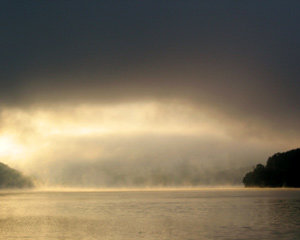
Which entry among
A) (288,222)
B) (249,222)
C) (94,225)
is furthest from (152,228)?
(288,222)

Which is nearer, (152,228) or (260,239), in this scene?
(260,239)

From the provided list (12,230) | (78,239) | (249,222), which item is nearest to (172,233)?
(78,239)

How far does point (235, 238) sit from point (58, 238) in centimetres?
2408

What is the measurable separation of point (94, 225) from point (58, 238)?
17222mm

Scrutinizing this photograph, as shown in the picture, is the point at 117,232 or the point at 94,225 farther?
the point at 94,225

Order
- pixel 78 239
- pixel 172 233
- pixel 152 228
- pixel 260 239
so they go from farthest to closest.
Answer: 1. pixel 152 228
2. pixel 172 233
3. pixel 78 239
4. pixel 260 239

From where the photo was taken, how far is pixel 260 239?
56875mm

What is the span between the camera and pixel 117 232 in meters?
69.4

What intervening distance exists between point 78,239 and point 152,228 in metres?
15.4

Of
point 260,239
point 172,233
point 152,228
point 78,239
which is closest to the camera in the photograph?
Answer: point 260,239

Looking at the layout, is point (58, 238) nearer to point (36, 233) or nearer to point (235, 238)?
point (36, 233)

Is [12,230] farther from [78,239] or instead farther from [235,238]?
[235,238]

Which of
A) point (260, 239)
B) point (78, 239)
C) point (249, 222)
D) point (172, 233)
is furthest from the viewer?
point (249, 222)

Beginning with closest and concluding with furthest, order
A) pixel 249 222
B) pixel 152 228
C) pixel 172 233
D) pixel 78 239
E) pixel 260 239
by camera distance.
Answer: pixel 260 239 < pixel 78 239 < pixel 172 233 < pixel 152 228 < pixel 249 222
